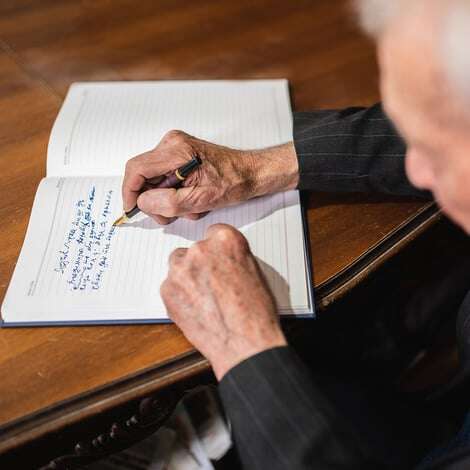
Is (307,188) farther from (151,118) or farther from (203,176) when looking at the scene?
(151,118)

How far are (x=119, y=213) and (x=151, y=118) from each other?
0.83 ft

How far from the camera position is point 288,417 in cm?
66

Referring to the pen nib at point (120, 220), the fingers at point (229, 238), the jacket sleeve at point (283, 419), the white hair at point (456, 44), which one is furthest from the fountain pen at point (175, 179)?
the white hair at point (456, 44)

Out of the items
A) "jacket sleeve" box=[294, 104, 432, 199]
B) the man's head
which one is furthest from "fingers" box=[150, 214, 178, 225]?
the man's head

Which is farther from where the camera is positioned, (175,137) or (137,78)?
(137,78)

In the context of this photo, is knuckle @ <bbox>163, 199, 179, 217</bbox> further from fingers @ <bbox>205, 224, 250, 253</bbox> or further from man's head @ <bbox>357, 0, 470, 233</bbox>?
man's head @ <bbox>357, 0, 470, 233</bbox>

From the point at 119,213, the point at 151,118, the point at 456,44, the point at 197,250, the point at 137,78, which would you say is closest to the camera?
the point at 456,44

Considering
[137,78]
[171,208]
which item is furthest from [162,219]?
[137,78]

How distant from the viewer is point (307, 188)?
94 cm

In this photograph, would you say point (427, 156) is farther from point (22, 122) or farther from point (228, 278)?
point (22, 122)

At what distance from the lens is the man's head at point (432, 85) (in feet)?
1.65

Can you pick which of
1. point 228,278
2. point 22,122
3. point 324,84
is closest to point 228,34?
point 324,84

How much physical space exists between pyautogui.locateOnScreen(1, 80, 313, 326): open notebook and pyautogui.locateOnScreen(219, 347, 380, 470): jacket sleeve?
0.11 metres

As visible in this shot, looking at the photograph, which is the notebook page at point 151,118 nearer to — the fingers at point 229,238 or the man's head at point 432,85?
the fingers at point 229,238
